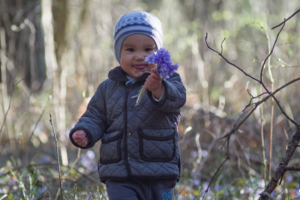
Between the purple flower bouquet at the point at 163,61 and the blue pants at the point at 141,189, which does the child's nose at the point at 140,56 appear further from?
the blue pants at the point at 141,189

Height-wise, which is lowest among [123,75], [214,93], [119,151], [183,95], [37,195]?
[37,195]

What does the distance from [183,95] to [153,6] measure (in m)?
14.5

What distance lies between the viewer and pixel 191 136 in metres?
4.63

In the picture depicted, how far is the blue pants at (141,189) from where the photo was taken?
77.9 inches

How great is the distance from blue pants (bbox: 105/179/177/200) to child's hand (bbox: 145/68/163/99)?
540 mm

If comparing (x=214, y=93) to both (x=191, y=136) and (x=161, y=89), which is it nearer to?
(x=191, y=136)

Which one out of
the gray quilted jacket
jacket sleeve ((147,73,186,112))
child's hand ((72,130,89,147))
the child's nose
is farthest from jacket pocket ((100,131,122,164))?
the child's nose

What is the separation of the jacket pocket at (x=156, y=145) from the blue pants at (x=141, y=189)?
0.15 meters

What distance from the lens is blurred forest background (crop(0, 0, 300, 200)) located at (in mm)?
3222

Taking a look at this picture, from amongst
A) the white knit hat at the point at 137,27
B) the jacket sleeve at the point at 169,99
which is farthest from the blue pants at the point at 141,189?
the white knit hat at the point at 137,27

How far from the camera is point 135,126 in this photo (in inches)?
80.3

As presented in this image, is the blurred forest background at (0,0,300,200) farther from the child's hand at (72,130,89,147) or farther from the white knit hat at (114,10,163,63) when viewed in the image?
the white knit hat at (114,10,163,63)

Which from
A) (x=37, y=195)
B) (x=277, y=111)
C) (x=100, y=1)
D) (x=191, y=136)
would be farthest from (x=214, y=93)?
(x=37, y=195)

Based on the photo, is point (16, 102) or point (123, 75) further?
point (16, 102)
